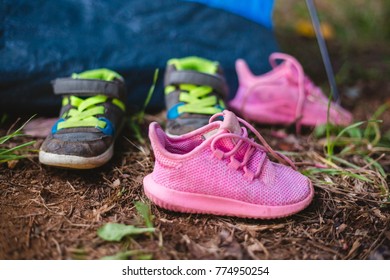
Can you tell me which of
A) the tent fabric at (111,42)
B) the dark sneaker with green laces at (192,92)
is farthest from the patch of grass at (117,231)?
the tent fabric at (111,42)

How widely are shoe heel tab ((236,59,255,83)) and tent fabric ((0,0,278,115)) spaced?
2.2 inches

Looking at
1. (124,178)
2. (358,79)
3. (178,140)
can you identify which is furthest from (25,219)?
(358,79)

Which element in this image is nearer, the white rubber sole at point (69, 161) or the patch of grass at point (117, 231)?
the patch of grass at point (117, 231)

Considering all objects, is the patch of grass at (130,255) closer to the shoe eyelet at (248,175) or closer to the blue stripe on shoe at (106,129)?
the shoe eyelet at (248,175)

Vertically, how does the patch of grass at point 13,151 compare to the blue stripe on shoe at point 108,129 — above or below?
below

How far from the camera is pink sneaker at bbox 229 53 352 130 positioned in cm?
180

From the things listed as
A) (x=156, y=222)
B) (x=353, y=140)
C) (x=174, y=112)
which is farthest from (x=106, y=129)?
(x=353, y=140)

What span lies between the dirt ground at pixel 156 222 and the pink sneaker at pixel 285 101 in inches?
17.3

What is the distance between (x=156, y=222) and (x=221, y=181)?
21 cm

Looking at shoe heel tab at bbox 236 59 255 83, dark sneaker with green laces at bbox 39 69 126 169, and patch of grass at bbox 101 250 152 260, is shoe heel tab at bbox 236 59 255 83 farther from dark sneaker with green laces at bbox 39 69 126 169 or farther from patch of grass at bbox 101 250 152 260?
patch of grass at bbox 101 250 152 260

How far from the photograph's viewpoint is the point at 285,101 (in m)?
1.80

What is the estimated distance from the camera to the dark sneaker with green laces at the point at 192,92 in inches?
58.7

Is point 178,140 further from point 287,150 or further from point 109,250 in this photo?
point 287,150

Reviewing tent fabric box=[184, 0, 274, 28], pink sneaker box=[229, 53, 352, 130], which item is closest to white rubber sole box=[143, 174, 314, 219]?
pink sneaker box=[229, 53, 352, 130]
